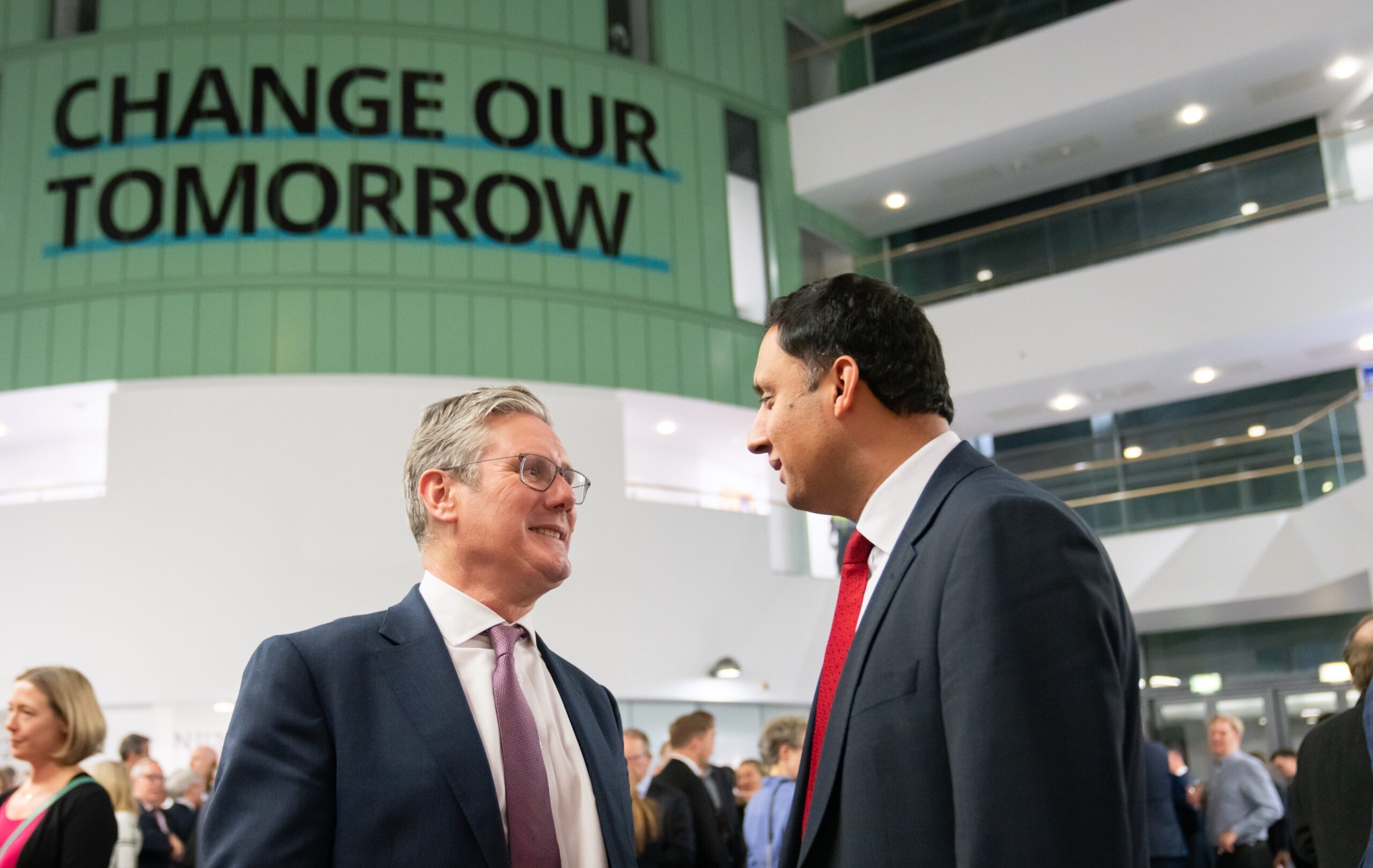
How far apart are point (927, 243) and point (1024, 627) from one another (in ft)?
44.4

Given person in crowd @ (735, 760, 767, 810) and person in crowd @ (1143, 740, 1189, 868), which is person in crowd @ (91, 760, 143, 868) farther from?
person in crowd @ (1143, 740, 1189, 868)

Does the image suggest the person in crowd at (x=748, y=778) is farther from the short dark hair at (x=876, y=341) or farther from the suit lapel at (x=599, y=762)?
the short dark hair at (x=876, y=341)

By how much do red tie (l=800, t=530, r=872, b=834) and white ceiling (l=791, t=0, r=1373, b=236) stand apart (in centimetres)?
1315

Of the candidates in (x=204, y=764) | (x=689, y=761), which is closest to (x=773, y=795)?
(x=689, y=761)

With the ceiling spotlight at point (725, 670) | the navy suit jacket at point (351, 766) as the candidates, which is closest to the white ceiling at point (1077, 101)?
the ceiling spotlight at point (725, 670)

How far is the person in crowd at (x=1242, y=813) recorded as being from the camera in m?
7.93

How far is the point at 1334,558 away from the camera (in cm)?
1232

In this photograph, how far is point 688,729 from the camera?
278 inches

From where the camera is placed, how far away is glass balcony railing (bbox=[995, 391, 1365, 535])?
1252 centimetres

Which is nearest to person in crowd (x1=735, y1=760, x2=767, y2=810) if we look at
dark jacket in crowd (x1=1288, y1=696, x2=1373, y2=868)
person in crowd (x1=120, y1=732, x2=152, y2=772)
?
person in crowd (x1=120, y1=732, x2=152, y2=772)

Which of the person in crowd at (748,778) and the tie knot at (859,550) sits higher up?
the tie knot at (859,550)

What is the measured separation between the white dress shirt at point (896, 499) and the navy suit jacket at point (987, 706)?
105mm

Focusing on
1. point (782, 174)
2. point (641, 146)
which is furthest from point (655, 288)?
point (782, 174)

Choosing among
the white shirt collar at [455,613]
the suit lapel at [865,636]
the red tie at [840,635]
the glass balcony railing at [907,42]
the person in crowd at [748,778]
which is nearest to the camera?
the suit lapel at [865,636]
